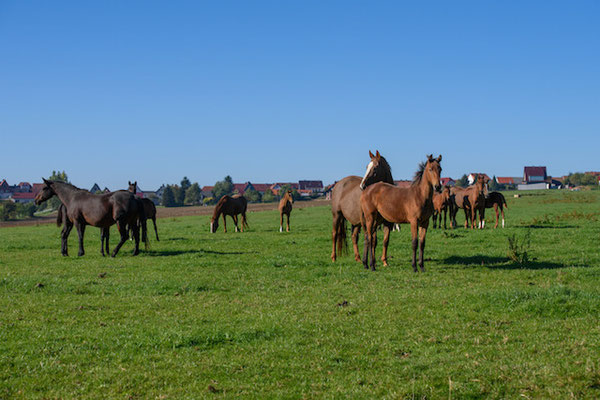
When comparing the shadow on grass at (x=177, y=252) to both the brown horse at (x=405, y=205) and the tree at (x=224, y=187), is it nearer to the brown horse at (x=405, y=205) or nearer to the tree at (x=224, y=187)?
the brown horse at (x=405, y=205)

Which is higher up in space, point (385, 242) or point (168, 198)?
point (168, 198)

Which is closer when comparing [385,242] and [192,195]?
[385,242]

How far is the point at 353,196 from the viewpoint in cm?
1507

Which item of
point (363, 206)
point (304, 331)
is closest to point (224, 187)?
point (363, 206)

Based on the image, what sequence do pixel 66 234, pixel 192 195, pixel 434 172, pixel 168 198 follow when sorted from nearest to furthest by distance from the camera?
pixel 434 172 → pixel 66 234 → pixel 168 198 → pixel 192 195

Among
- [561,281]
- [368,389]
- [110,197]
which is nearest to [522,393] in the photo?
[368,389]

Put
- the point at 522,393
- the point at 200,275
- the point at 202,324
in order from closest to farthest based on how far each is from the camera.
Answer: the point at 522,393 → the point at 202,324 → the point at 200,275

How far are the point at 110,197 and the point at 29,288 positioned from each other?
6731mm

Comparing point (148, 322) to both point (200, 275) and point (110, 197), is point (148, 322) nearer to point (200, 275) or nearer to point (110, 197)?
point (200, 275)

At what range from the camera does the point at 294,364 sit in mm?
6242

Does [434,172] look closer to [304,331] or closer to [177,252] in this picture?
[304,331]

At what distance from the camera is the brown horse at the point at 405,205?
12.9 meters

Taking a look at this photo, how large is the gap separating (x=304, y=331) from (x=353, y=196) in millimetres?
7826

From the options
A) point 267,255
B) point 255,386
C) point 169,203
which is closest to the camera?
point 255,386
